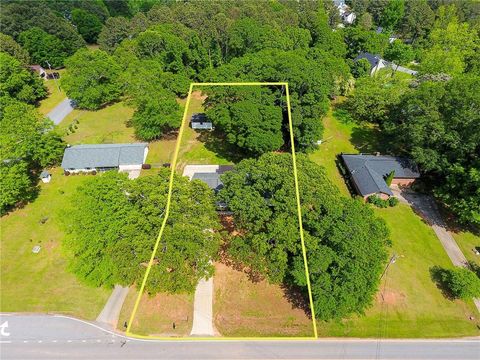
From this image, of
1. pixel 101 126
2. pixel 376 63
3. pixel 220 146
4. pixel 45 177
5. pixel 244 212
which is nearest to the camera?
pixel 244 212

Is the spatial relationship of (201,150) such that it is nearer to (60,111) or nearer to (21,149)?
(21,149)

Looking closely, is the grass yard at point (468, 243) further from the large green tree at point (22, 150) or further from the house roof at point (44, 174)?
the house roof at point (44, 174)

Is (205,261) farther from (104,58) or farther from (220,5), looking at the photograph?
(220,5)

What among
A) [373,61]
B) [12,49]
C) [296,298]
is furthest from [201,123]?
[12,49]

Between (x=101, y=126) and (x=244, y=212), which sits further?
(x=101, y=126)

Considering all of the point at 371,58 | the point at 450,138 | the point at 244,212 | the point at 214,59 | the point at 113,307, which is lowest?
the point at 113,307

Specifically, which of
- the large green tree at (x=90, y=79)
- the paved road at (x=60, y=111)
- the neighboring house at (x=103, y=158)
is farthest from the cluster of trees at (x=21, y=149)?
the large green tree at (x=90, y=79)

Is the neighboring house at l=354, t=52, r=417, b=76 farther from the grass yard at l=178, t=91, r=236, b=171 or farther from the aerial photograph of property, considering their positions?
the grass yard at l=178, t=91, r=236, b=171
